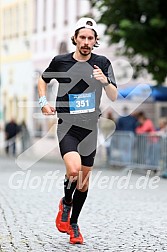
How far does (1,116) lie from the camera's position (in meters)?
52.6

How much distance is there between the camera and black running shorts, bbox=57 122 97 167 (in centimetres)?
813

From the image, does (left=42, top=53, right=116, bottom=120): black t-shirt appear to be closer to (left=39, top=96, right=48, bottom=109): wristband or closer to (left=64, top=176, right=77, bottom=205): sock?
(left=39, top=96, right=48, bottom=109): wristband

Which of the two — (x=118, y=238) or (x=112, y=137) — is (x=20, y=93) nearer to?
(x=112, y=137)

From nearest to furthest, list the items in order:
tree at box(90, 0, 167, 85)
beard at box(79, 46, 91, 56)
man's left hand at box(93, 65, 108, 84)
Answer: man's left hand at box(93, 65, 108, 84) → beard at box(79, 46, 91, 56) → tree at box(90, 0, 167, 85)

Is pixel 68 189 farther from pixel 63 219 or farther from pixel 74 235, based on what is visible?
pixel 74 235

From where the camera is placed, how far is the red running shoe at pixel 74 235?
8.20 m

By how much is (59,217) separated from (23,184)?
341 inches

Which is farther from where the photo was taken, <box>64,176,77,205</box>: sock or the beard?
<box>64,176,77,205</box>: sock

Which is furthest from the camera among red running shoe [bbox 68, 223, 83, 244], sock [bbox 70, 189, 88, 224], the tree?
the tree

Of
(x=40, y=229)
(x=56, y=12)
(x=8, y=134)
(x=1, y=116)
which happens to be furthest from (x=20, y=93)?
(x=40, y=229)

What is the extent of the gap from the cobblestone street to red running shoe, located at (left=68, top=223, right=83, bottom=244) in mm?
68

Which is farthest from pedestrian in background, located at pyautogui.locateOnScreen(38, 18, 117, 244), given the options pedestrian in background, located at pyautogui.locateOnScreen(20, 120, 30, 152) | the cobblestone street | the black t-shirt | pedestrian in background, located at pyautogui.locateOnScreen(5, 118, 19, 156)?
pedestrian in background, located at pyautogui.locateOnScreen(5, 118, 19, 156)

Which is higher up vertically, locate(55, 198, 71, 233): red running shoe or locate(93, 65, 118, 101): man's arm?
locate(93, 65, 118, 101): man's arm

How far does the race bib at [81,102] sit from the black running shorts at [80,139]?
14cm
